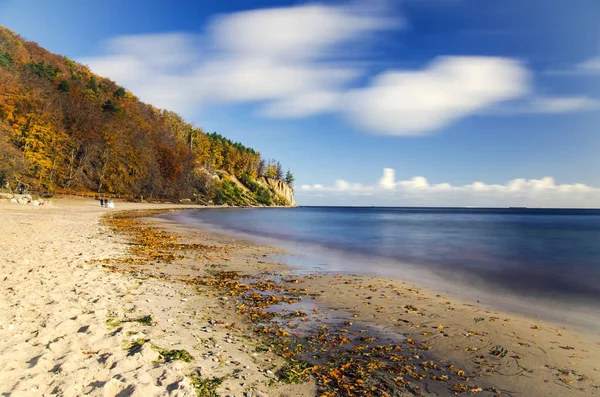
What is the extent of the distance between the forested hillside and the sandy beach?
4748cm

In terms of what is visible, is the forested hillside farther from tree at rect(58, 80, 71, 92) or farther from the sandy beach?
the sandy beach

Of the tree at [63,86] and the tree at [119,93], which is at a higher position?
the tree at [119,93]

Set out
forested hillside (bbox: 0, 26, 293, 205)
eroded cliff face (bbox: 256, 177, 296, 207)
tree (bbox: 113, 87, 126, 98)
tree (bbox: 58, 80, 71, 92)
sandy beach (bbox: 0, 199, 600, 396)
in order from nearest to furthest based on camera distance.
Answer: sandy beach (bbox: 0, 199, 600, 396) → forested hillside (bbox: 0, 26, 293, 205) → tree (bbox: 58, 80, 71, 92) → tree (bbox: 113, 87, 126, 98) → eroded cliff face (bbox: 256, 177, 296, 207)

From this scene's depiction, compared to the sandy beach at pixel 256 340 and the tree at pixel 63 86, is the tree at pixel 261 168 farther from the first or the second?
the sandy beach at pixel 256 340

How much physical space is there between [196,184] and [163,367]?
384ft

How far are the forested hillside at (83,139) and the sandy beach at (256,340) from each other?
4748cm

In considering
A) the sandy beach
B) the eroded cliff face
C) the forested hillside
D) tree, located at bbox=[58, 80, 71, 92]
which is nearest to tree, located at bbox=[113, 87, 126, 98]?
the forested hillside

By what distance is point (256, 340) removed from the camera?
6.71m

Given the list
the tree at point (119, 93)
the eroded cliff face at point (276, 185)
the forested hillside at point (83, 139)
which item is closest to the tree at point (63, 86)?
the forested hillside at point (83, 139)

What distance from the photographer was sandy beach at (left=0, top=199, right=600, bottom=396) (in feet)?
16.0

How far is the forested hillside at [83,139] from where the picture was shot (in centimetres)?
5950

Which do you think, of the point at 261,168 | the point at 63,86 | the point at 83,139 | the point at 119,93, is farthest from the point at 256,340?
the point at 261,168

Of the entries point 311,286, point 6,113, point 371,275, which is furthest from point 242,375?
point 6,113

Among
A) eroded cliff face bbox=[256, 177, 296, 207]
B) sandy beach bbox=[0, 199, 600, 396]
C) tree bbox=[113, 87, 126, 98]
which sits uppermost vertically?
tree bbox=[113, 87, 126, 98]
